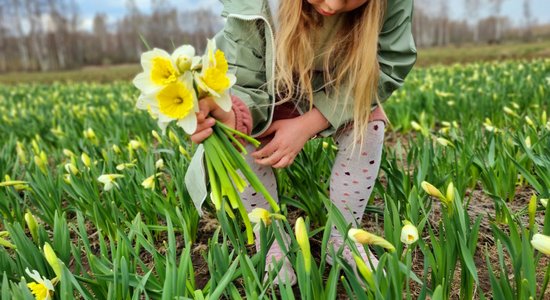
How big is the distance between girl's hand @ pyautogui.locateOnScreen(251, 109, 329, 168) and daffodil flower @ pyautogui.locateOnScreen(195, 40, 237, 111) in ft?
1.55

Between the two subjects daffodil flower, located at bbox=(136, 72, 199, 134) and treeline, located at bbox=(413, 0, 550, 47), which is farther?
treeline, located at bbox=(413, 0, 550, 47)

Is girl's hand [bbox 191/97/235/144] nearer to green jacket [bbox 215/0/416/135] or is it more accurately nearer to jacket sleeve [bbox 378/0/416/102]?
green jacket [bbox 215/0/416/135]

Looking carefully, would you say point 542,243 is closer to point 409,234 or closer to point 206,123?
point 409,234

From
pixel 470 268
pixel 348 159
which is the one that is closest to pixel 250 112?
pixel 348 159

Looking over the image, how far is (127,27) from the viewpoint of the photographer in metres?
54.5

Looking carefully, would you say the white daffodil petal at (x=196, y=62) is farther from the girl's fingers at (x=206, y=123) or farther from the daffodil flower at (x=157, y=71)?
the girl's fingers at (x=206, y=123)

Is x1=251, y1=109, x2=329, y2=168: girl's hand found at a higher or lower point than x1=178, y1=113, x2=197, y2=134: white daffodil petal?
lower

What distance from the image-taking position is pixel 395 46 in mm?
1644

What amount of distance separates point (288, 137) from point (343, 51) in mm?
350

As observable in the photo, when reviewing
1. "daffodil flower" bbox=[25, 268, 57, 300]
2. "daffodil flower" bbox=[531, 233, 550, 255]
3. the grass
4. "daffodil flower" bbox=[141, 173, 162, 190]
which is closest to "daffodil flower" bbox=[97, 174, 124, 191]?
"daffodil flower" bbox=[141, 173, 162, 190]

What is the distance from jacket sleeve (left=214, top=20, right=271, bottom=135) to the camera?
5.26 ft

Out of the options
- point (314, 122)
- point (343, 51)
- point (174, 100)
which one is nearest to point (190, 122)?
point (174, 100)

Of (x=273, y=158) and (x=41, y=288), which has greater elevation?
(x=273, y=158)

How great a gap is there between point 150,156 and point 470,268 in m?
1.46
